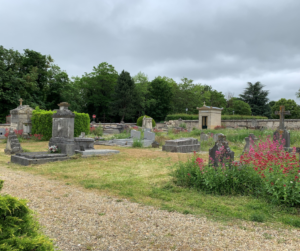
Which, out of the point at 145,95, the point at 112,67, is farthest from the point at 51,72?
the point at 145,95

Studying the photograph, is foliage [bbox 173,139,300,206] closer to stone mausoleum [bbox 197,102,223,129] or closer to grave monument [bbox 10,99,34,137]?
grave monument [bbox 10,99,34,137]

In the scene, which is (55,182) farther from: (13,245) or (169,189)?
(13,245)

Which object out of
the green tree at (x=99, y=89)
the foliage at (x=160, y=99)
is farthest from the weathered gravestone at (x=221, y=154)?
the foliage at (x=160, y=99)

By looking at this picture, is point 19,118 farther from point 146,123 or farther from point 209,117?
point 209,117

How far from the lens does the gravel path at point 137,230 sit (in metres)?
2.96

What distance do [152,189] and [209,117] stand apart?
21.9 meters

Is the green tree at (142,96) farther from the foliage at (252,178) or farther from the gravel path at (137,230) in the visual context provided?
the gravel path at (137,230)

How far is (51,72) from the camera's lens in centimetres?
3644

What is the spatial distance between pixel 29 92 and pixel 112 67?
16686 millimetres

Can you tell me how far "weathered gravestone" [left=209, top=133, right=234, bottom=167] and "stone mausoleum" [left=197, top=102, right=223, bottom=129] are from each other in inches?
810

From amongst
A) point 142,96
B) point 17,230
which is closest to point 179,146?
point 17,230

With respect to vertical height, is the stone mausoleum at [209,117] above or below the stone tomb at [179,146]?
above

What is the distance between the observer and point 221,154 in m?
5.69

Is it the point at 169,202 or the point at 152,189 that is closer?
the point at 169,202
